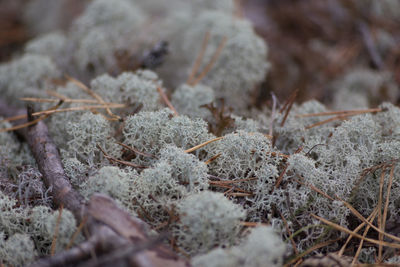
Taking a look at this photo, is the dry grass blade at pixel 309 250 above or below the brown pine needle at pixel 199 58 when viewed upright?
below

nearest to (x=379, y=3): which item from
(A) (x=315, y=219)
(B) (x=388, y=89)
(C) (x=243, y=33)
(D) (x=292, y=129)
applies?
(B) (x=388, y=89)

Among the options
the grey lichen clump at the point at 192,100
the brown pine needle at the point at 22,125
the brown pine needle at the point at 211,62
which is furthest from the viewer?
the brown pine needle at the point at 211,62

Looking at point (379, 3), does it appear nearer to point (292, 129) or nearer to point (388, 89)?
point (388, 89)

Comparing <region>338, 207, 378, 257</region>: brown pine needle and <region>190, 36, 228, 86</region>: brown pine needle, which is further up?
<region>190, 36, 228, 86</region>: brown pine needle

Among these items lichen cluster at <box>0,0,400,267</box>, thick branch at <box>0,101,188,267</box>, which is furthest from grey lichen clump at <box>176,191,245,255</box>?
thick branch at <box>0,101,188,267</box>

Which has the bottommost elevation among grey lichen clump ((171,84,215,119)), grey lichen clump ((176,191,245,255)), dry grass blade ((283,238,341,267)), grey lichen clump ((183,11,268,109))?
dry grass blade ((283,238,341,267))

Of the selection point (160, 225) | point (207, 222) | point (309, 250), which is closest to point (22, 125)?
point (160, 225)

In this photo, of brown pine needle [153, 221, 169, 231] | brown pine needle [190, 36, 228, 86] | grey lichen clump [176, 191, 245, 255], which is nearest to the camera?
grey lichen clump [176, 191, 245, 255]

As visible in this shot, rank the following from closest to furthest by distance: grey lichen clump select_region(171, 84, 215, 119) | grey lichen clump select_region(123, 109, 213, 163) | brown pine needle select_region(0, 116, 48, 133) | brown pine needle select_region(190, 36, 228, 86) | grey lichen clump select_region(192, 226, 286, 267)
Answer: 1. grey lichen clump select_region(192, 226, 286, 267)
2. grey lichen clump select_region(123, 109, 213, 163)
3. brown pine needle select_region(0, 116, 48, 133)
4. grey lichen clump select_region(171, 84, 215, 119)
5. brown pine needle select_region(190, 36, 228, 86)

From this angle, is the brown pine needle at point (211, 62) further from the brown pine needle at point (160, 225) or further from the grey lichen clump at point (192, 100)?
the brown pine needle at point (160, 225)

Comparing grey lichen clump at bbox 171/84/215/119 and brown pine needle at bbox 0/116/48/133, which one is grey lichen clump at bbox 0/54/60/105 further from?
grey lichen clump at bbox 171/84/215/119

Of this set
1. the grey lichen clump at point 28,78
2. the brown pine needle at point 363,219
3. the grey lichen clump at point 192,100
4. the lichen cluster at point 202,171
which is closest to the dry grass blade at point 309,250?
the lichen cluster at point 202,171

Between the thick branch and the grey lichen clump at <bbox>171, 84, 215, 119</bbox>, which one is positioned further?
the grey lichen clump at <bbox>171, 84, 215, 119</bbox>
